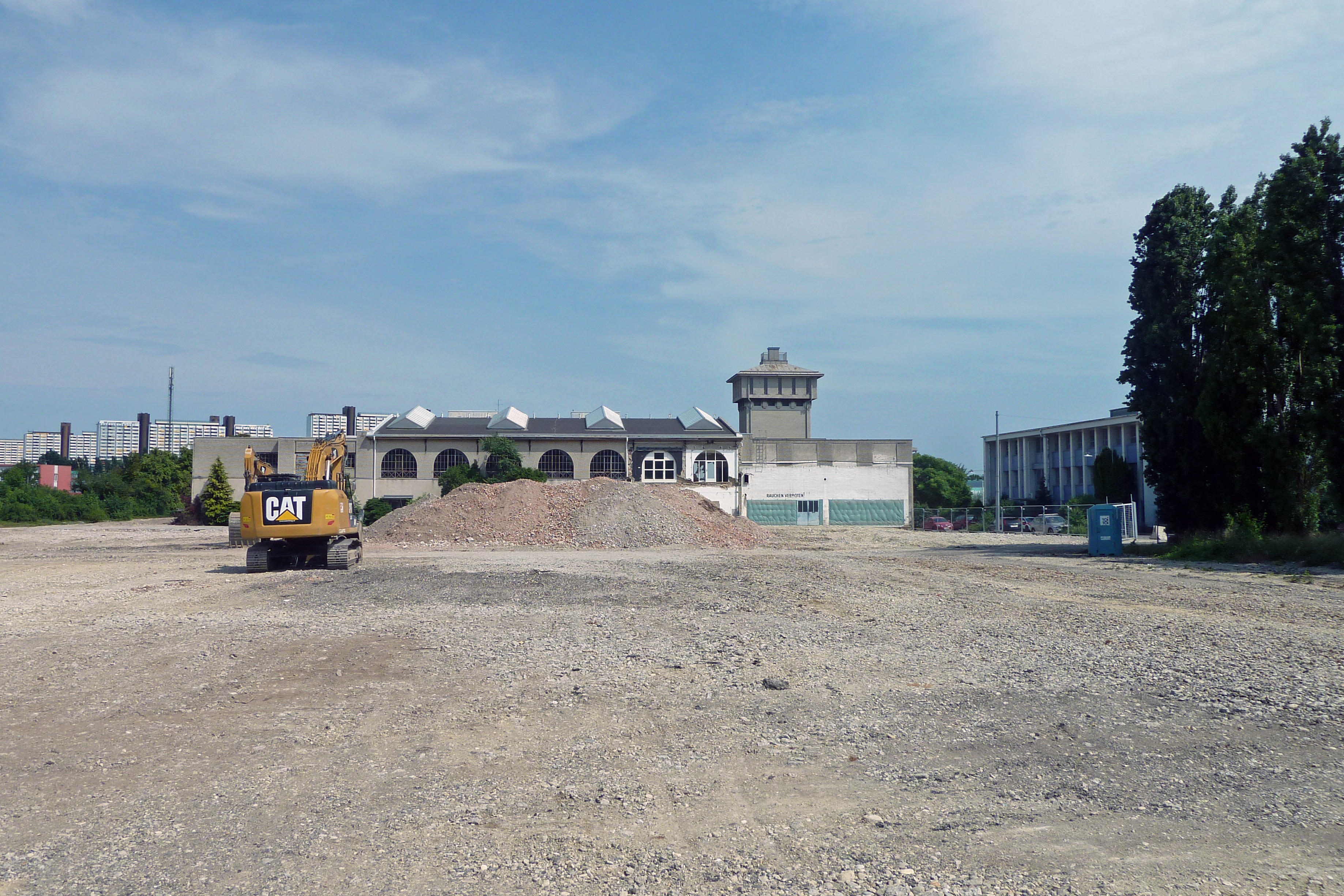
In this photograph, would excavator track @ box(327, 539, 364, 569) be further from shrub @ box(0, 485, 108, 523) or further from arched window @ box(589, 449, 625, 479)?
shrub @ box(0, 485, 108, 523)

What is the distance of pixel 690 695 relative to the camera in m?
8.88

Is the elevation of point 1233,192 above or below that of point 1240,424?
above

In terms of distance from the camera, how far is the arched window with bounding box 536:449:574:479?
66.2 meters

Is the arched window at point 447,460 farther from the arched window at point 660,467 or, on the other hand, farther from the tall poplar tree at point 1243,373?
the tall poplar tree at point 1243,373

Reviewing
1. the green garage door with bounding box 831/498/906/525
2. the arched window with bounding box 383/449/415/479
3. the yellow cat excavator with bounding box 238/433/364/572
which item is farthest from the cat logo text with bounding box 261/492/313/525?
the green garage door with bounding box 831/498/906/525

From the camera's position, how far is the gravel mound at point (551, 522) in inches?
1527

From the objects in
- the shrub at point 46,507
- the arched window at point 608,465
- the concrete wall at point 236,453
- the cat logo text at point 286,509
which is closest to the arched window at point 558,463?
the arched window at point 608,465

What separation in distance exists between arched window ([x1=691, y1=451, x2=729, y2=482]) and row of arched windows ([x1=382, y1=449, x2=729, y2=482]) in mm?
27

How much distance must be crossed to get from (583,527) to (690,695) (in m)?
30.8

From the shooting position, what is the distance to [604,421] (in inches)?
2692

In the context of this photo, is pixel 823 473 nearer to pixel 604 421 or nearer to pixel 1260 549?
pixel 604 421

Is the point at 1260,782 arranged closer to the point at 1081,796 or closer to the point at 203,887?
the point at 1081,796

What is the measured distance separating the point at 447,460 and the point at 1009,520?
39780 mm

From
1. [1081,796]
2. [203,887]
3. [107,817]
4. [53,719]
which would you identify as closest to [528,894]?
[203,887]
